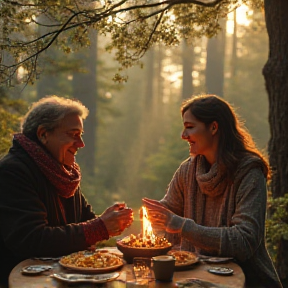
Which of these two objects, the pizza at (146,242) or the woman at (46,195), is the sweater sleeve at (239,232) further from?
the woman at (46,195)

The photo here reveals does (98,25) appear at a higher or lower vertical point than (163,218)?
higher

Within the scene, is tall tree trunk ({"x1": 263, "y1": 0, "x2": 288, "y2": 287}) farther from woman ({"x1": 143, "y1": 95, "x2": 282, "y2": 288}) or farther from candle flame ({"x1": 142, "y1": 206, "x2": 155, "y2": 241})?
candle flame ({"x1": 142, "y1": 206, "x2": 155, "y2": 241})

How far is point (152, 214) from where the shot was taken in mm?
3203

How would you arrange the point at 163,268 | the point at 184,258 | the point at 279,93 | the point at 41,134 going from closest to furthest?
1. the point at 163,268
2. the point at 184,258
3. the point at 41,134
4. the point at 279,93

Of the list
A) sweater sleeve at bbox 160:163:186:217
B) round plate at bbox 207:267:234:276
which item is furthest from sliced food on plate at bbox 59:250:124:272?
sweater sleeve at bbox 160:163:186:217

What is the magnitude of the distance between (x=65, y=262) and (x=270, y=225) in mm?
3194

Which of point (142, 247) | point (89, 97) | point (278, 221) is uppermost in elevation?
point (89, 97)

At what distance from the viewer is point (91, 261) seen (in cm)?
281

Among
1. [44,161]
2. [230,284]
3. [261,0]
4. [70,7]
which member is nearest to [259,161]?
[230,284]

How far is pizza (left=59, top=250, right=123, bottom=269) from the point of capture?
9.07 feet

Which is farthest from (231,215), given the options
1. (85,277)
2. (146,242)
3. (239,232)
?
(85,277)

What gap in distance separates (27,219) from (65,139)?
0.66m

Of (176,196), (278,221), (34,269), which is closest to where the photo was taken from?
(34,269)

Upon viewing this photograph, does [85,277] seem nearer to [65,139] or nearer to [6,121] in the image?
[65,139]
